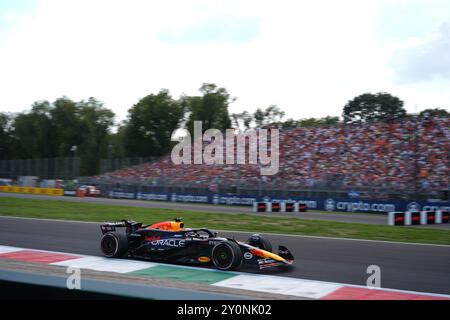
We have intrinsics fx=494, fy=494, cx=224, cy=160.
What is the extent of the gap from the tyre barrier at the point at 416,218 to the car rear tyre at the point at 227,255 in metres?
11.5

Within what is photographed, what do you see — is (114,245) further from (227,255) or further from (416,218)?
(416,218)

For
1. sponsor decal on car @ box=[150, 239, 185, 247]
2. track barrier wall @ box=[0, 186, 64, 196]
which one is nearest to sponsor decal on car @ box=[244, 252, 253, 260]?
sponsor decal on car @ box=[150, 239, 185, 247]

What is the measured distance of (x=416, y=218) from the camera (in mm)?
18828

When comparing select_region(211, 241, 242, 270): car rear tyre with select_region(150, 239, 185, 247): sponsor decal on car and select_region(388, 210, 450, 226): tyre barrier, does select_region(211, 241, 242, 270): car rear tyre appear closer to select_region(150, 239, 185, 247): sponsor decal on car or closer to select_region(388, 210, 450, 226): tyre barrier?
select_region(150, 239, 185, 247): sponsor decal on car

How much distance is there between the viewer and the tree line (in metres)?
59.1

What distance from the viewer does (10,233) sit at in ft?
43.8

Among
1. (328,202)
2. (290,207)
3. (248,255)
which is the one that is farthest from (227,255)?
(328,202)

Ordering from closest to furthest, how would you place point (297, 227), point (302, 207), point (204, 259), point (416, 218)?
point (204, 259)
point (297, 227)
point (416, 218)
point (302, 207)

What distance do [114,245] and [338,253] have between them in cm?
472

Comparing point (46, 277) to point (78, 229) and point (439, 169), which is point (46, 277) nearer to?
point (78, 229)

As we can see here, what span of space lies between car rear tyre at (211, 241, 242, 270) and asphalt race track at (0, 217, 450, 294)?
0.70 metres

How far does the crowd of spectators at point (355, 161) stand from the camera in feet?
79.7

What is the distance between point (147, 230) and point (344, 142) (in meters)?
21.6
